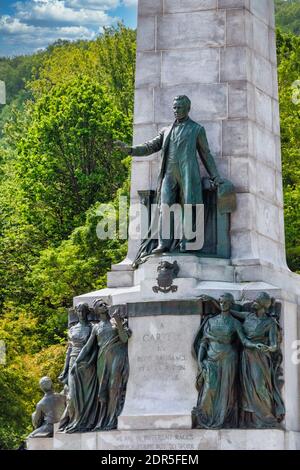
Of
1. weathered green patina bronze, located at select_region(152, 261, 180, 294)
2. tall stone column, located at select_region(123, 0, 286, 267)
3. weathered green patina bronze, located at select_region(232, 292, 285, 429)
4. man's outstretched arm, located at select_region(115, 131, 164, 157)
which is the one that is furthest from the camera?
man's outstretched arm, located at select_region(115, 131, 164, 157)

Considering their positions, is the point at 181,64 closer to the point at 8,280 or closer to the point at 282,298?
the point at 282,298

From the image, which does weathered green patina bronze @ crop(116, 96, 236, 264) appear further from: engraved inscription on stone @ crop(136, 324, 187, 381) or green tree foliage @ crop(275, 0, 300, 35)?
green tree foliage @ crop(275, 0, 300, 35)

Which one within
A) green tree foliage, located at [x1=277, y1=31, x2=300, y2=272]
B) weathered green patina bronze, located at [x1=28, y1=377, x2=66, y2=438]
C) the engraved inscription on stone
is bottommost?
weathered green patina bronze, located at [x1=28, y1=377, x2=66, y2=438]

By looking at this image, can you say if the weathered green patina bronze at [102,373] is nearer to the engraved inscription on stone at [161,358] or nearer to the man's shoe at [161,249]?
the engraved inscription on stone at [161,358]

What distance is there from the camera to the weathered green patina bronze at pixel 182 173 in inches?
1096

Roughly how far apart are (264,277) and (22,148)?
27.1 metres

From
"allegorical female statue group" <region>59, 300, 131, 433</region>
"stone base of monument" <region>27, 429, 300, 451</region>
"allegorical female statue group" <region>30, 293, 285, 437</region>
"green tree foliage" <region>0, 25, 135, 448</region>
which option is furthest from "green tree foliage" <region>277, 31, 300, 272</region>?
"stone base of monument" <region>27, 429, 300, 451</region>

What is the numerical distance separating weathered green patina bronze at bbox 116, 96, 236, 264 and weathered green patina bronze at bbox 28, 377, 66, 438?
268 cm

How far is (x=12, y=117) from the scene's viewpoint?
7231cm

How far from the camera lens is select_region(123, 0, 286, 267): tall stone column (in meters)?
28.3

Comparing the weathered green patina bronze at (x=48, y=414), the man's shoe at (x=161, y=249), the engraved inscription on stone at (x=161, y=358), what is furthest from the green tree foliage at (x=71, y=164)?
the engraved inscription on stone at (x=161, y=358)

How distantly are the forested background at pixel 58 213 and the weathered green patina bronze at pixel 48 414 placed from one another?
13.9 m

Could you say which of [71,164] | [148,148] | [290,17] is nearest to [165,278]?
[148,148]

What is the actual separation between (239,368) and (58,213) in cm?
2588
